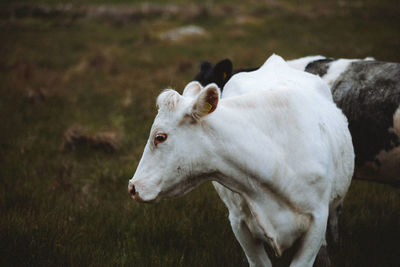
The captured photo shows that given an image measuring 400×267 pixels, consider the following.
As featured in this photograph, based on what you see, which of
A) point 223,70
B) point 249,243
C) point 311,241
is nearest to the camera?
point 311,241

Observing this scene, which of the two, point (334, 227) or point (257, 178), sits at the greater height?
point (257, 178)

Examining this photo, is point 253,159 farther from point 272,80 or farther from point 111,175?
point 111,175

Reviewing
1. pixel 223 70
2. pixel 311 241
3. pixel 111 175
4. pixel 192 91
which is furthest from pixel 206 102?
pixel 111 175

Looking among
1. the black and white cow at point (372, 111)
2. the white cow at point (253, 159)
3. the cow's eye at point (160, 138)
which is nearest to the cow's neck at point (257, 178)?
the white cow at point (253, 159)

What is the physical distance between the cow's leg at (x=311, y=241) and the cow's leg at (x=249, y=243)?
32 cm

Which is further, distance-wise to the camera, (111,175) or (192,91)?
(111,175)

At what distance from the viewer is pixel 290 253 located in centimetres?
354

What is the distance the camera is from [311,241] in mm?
2426

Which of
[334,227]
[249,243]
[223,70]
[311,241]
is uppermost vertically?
[223,70]

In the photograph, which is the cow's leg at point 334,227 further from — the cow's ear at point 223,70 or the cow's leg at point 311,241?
the cow's ear at point 223,70

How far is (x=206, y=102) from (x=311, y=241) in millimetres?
1186

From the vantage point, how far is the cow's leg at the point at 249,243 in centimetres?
265

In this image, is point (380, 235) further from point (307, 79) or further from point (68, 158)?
point (68, 158)

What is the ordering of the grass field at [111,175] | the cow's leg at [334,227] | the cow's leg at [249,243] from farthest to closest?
the cow's leg at [334,227], the grass field at [111,175], the cow's leg at [249,243]
